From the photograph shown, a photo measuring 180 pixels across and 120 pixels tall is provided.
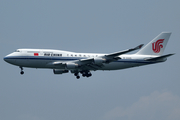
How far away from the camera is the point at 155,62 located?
76438 mm

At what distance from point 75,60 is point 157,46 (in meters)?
22.4

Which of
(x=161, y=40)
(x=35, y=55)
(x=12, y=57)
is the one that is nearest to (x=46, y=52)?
(x=35, y=55)

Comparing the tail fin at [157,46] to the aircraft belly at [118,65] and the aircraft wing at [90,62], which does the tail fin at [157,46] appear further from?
the aircraft wing at [90,62]

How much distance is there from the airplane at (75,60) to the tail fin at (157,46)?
2.68 m

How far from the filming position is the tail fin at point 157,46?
80188 mm

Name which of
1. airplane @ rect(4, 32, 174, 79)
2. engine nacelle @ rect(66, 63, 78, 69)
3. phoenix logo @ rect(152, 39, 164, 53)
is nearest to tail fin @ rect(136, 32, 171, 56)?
phoenix logo @ rect(152, 39, 164, 53)

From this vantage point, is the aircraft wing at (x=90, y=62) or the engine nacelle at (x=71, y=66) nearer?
the engine nacelle at (x=71, y=66)

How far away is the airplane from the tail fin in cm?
268

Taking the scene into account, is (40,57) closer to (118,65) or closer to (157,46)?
(118,65)

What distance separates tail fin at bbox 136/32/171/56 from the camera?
80.2 metres

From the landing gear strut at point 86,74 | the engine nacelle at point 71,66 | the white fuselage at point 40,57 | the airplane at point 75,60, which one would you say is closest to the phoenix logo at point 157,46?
the airplane at point 75,60

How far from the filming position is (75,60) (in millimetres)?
71000

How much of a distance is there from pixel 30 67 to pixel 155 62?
2837cm

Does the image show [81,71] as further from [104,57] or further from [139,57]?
[139,57]
